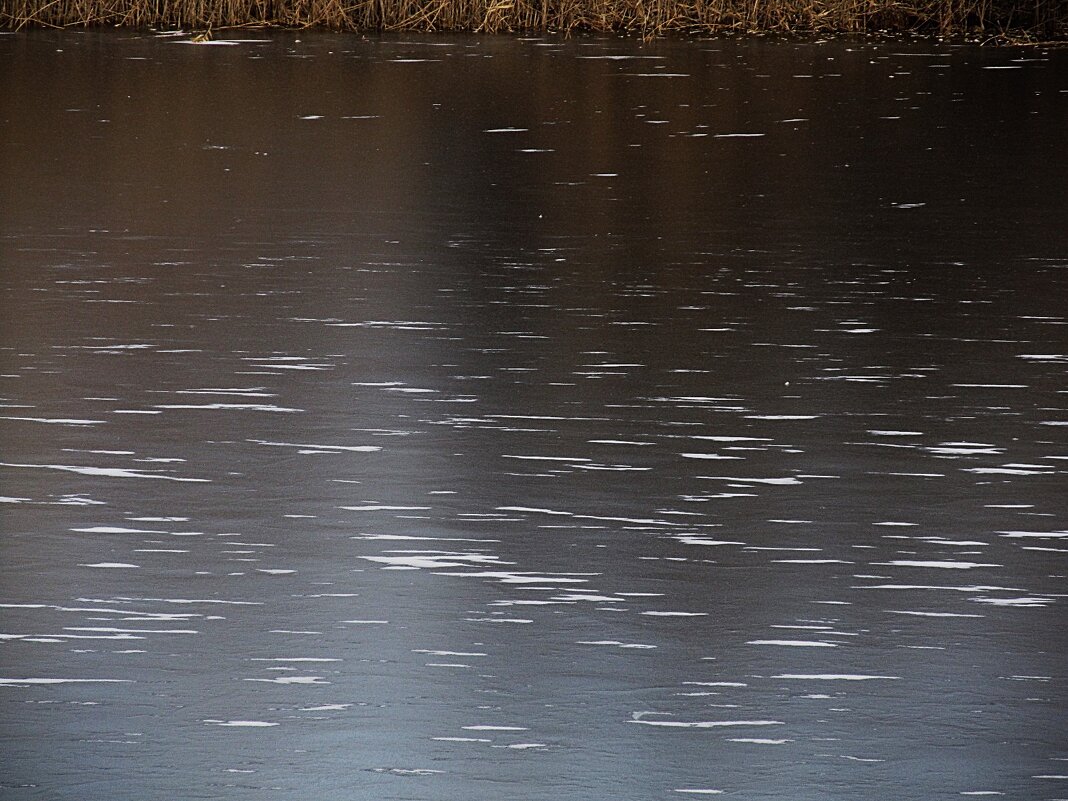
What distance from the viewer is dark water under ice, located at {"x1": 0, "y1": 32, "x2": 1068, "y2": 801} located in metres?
1.54

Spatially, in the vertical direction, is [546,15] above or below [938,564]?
above

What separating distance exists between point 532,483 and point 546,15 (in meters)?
9.88

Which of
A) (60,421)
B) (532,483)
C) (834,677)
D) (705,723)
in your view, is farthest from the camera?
(60,421)

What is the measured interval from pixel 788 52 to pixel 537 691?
9.18 metres

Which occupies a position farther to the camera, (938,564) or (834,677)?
(938,564)

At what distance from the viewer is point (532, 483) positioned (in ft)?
7.63

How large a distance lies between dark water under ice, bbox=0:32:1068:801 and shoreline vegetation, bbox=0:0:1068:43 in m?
6.41

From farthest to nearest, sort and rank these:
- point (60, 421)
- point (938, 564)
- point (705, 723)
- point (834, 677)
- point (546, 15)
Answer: point (546, 15) < point (60, 421) < point (938, 564) < point (834, 677) < point (705, 723)

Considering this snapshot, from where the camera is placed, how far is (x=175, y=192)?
16.5ft

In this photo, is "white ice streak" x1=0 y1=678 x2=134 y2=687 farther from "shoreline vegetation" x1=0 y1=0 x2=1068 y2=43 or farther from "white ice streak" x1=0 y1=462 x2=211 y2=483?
"shoreline vegetation" x1=0 y1=0 x2=1068 y2=43

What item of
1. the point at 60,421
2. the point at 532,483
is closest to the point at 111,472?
the point at 60,421

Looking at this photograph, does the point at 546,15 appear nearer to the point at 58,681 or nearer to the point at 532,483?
the point at 532,483

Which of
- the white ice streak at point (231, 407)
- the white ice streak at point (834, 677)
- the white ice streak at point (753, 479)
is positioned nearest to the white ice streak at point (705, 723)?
the white ice streak at point (834, 677)

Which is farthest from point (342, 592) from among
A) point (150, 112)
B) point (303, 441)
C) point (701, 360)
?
point (150, 112)
